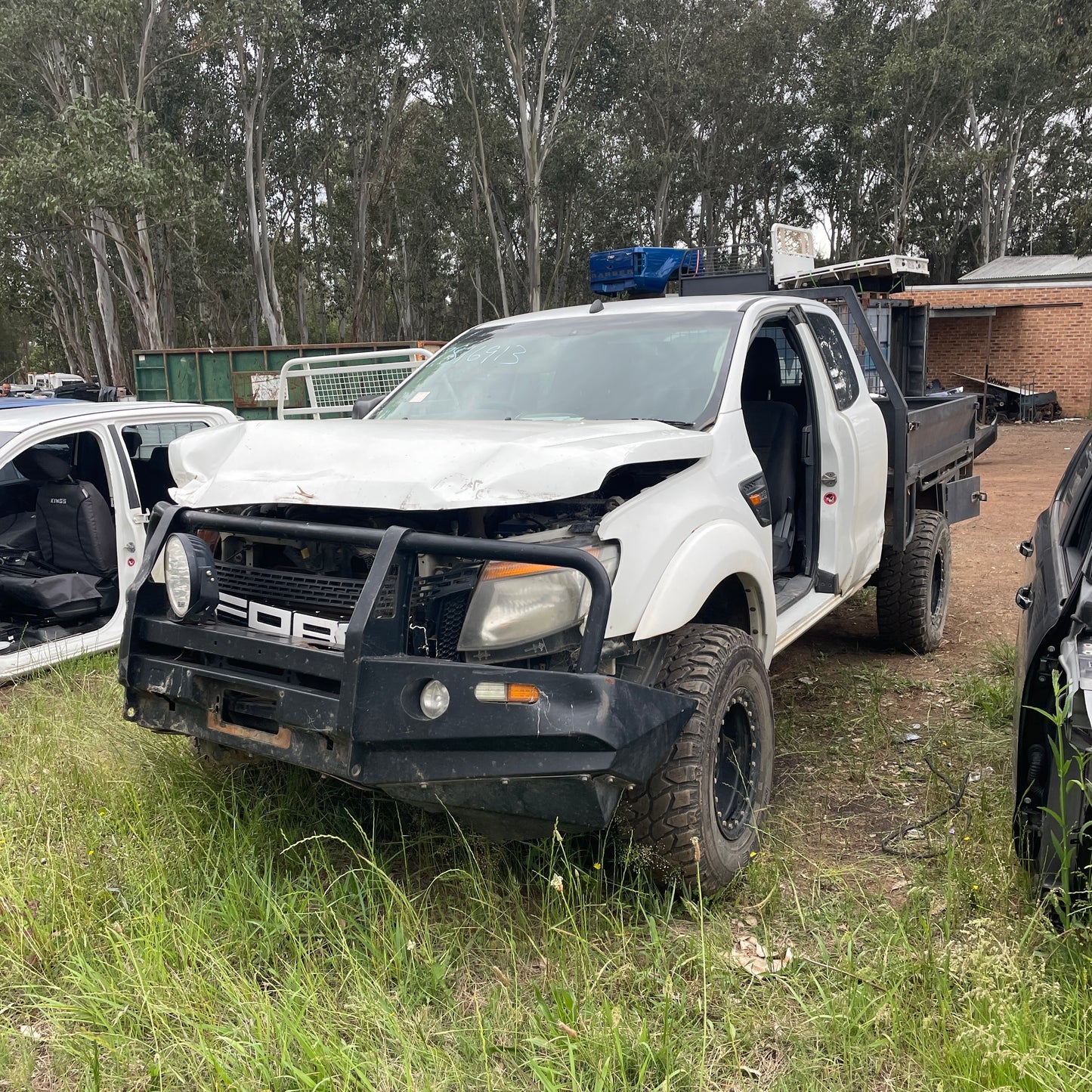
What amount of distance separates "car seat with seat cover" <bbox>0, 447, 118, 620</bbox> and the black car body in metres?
4.82

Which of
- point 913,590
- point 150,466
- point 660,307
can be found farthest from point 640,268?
point 660,307

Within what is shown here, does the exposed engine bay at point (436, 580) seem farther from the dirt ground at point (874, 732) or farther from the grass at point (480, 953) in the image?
the dirt ground at point (874, 732)

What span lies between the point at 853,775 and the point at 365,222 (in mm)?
31842

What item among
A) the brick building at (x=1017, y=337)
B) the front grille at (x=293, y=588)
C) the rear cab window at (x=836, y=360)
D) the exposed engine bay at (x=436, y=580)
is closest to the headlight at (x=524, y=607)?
the exposed engine bay at (x=436, y=580)

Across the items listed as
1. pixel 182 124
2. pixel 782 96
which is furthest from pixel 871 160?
pixel 182 124

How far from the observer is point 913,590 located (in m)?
5.51

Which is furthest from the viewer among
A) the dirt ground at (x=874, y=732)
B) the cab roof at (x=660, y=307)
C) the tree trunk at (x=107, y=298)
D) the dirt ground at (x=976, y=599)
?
the tree trunk at (x=107, y=298)

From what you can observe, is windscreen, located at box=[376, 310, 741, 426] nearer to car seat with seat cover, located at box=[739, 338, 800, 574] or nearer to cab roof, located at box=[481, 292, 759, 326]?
cab roof, located at box=[481, 292, 759, 326]

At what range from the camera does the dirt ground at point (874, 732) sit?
3543 mm

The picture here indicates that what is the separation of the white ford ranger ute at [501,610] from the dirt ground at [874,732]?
460 millimetres

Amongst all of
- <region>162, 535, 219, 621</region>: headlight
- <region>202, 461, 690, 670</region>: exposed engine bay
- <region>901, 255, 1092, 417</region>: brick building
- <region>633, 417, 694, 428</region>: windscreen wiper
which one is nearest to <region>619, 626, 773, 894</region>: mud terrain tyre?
<region>202, 461, 690, 670</region>: exposed engine bay

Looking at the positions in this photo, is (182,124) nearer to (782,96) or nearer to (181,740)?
(782,96)

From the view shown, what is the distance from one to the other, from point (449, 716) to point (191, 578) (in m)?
0.94

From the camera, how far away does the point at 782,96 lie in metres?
35.1
